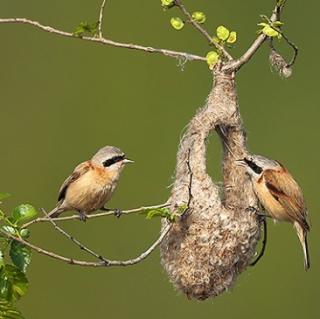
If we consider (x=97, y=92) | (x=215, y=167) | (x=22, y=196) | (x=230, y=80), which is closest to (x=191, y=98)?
(x=97, y=92)

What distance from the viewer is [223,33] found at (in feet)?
18.1

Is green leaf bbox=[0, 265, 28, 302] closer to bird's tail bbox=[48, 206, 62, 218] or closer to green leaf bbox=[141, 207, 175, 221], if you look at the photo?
green leaf bbox=[141, 207, 175, 221]

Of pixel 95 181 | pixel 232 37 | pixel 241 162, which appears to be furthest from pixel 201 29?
pixel 95 181

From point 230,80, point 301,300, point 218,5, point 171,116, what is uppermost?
point 218,5

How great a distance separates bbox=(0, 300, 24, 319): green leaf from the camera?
13.6 feet

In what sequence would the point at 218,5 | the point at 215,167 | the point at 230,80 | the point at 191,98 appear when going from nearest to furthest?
the point at 230,80 → the point at 215,167 → the point at 191,98 → the point at 218,5

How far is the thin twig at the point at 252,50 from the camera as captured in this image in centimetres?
546

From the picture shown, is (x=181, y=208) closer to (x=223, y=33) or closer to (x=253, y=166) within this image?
(x=253, y=166)

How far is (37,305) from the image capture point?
10.5 meters

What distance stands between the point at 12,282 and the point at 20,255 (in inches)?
6.4

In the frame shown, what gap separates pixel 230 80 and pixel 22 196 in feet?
16.6

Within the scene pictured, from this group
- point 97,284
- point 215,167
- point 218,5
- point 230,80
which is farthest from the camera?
point 218,5

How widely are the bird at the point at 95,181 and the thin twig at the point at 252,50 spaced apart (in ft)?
2.58

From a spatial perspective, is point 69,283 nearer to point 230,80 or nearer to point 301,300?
point 301,300
